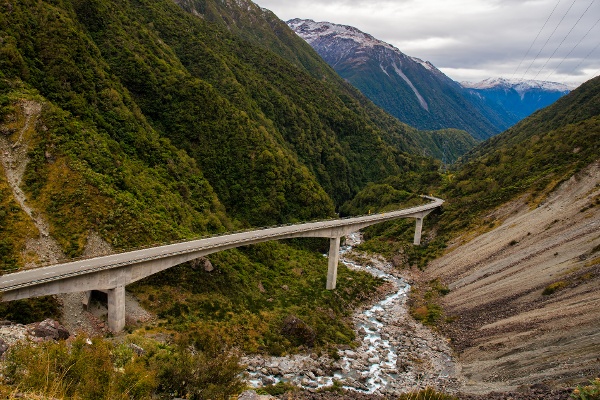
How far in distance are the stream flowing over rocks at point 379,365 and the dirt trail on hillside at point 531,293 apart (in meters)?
2.19

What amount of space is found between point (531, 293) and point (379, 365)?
63.3ft

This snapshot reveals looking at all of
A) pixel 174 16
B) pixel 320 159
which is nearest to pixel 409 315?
pixel 320 159

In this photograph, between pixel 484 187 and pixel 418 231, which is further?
pixel 484 187

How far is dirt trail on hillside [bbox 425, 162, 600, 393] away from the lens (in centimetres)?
3061

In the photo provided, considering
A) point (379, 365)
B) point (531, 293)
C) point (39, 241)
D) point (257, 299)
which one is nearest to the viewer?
point (39, 241)

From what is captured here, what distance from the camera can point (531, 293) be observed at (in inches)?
1747

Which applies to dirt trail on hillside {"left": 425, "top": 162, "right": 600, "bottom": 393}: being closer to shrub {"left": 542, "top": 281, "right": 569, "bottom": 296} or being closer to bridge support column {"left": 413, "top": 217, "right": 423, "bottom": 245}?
shrub {"left": 542, "top": 281, "right": 569, "bottom": 296}

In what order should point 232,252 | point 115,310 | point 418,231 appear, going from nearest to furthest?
point 115,310 < point 232,252 < point 418,231

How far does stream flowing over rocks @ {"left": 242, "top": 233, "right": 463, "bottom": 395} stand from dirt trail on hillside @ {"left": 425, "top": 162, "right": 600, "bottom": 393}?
219cm

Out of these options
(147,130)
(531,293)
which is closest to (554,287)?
(531,293)

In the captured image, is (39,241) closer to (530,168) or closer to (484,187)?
(484,187)

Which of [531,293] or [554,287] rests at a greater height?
[554,287]

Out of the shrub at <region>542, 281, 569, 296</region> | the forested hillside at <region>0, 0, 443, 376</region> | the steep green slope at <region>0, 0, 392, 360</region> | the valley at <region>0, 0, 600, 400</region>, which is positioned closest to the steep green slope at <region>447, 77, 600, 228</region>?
the valley at <region>0, 0, 600, 400</region>

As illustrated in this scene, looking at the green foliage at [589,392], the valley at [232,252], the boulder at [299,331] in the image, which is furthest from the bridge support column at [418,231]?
the green foliage at [589,392]
